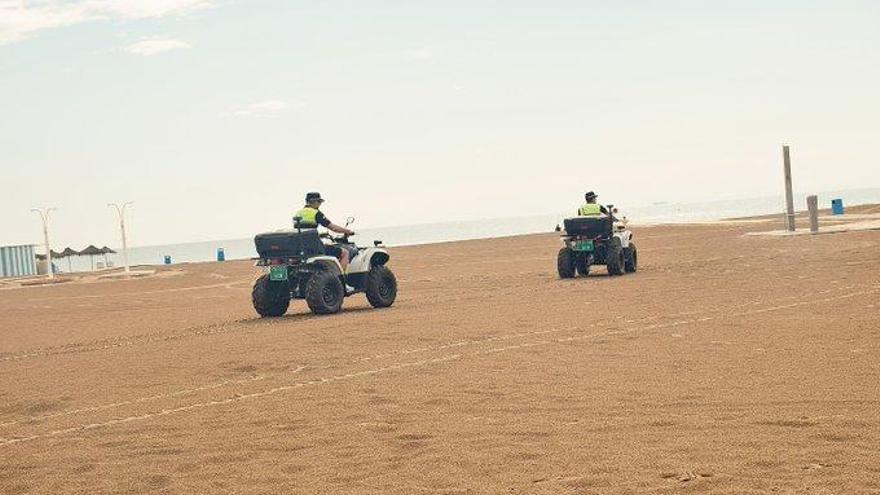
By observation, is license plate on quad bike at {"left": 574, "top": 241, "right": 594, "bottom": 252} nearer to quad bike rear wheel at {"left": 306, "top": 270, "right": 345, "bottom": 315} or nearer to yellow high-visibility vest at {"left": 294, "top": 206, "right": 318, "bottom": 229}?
quad bike rear wheel at {"left": 306, "top": 270, "right": 345, "bottom": 315}

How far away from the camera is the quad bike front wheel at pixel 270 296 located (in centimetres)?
2103

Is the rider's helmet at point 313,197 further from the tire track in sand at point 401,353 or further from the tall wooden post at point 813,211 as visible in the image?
the tall wooden post at point 813,211

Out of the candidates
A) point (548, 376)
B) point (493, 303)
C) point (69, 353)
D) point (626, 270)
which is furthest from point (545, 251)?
point (548, 376)

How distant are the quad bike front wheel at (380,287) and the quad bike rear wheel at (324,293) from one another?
0.90 meters

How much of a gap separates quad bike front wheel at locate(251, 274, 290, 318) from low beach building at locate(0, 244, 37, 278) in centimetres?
6428

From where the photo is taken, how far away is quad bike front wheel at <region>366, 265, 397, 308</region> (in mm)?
21203

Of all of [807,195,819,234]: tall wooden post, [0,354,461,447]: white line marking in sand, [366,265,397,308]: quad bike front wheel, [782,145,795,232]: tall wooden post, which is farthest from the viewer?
[782,145,795,232]: tall wooden post

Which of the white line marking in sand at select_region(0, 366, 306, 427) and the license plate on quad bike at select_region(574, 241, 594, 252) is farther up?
the license plate on quad bike at select_region(574, 241, 594, 252)

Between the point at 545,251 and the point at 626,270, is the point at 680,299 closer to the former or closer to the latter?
the point at 626,270

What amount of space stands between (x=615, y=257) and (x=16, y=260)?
209ft

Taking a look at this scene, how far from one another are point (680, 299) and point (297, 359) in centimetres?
704

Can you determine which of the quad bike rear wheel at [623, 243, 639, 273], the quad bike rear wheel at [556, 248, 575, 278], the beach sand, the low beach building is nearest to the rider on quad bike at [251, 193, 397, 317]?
the beach sand

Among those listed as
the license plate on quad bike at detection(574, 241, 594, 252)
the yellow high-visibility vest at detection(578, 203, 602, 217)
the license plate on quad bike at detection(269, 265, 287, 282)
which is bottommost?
the license plate on quad bike at detection(574, 241, 594, 252)

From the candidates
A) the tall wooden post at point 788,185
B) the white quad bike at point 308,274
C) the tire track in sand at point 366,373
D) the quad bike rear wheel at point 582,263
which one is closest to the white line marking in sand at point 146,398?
the tire track in sand at point 366,373
